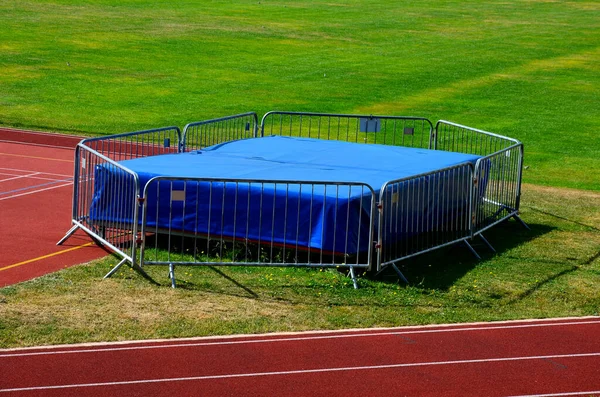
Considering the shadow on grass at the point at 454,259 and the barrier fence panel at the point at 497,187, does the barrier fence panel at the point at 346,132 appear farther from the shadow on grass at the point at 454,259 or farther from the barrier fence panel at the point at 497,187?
the shadow on grass at the point at 454,259

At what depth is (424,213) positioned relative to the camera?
14.5 m

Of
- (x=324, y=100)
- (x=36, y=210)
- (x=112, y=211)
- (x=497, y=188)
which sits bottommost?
(x=36, y=210)

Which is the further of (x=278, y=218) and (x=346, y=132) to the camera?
(x=346, y=132)

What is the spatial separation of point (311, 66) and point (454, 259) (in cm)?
2829

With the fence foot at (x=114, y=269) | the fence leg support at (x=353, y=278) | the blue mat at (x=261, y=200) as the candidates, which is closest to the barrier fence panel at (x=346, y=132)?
the blue mat at (x=261, y=200)

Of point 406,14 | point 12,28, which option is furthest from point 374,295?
point 406,14

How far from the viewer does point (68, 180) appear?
2009cm

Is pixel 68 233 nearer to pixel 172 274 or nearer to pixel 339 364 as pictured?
pixel 172 274

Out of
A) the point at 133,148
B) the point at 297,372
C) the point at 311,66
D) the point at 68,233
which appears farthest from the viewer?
the point at 311,66

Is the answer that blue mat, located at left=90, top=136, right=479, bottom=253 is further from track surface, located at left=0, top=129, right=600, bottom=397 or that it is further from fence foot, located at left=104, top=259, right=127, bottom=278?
track surface, located at left=0, top=129, right=600, bottom=397

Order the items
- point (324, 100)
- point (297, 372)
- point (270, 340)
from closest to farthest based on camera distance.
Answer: point (297, 372) < point (270, 340) < point (324, 100)

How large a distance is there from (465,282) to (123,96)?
2307 centimetres

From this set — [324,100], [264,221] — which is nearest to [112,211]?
[264,221]

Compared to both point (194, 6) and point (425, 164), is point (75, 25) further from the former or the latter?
point (425, 164)
